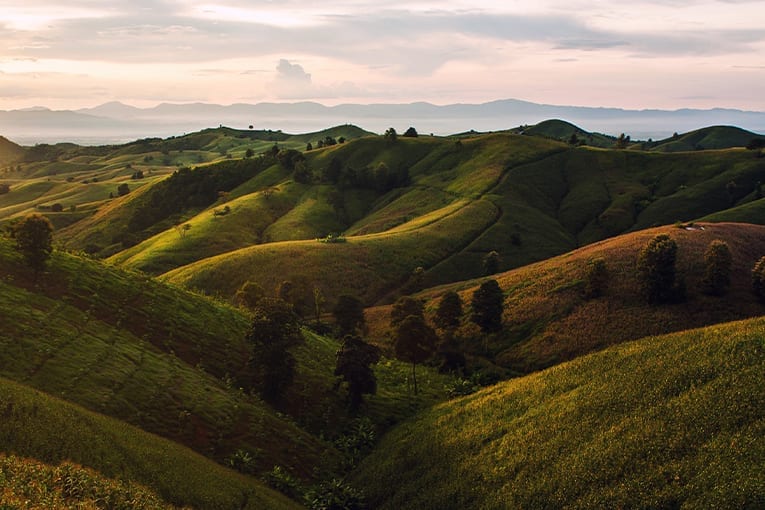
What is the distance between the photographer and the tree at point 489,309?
68.2m

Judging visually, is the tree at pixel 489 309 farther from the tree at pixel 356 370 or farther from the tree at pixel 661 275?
the tree at pixel 356 370

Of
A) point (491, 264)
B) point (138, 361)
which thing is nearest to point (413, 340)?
point (138, 361)

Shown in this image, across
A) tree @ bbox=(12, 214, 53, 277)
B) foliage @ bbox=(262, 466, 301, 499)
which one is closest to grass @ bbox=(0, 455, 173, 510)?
foliage @ bbox=(262, 466, 301, 499)

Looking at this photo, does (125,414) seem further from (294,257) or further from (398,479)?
(294,257)

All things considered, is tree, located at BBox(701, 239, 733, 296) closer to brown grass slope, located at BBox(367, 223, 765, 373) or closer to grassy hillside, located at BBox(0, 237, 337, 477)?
brown grass slope, located at BBox(367, 223, 765, 373)

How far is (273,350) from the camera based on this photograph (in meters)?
46.6

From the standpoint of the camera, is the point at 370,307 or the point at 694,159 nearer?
the point at 370,307

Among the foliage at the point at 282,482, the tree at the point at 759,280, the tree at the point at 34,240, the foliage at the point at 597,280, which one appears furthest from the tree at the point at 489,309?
the tree at the point at 34,240

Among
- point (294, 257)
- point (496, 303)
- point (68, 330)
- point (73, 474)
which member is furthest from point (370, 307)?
point (73, 474)

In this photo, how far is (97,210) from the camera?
200 metres

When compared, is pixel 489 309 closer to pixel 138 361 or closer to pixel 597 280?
pixel 597 280

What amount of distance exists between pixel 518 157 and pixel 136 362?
173465 millimetres

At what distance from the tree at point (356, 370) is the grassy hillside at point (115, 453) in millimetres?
15947

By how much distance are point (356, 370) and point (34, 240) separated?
34625 millimetres
